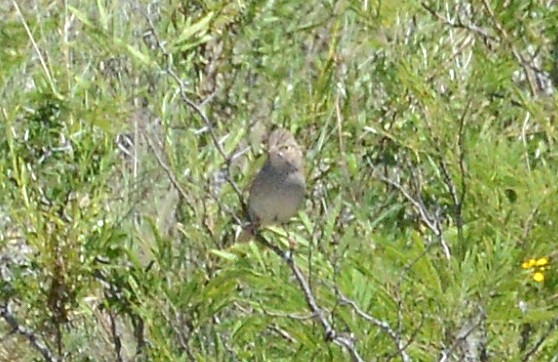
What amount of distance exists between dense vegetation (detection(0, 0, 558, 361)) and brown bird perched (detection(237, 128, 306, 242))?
0.06 meters

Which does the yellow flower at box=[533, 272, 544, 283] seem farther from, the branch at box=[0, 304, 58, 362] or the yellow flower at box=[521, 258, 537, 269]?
the branch at box=[0, 304, 58, 362]

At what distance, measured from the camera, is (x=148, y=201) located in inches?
173

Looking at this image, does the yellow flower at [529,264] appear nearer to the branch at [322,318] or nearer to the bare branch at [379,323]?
the bare branch at [379,323]

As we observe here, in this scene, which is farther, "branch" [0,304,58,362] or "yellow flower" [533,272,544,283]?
"branch" [0,304,58,362]

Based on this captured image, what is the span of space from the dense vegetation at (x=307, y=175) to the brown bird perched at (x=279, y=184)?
6cm

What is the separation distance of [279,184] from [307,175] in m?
0.09

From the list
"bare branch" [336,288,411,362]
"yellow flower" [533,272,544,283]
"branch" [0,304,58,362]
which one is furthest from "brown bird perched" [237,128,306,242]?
"yellow flower" [533,272,544,283]

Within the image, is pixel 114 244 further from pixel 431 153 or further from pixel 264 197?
pixel 431 153

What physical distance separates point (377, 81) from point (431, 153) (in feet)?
2.89

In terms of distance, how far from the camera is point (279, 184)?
443 cm

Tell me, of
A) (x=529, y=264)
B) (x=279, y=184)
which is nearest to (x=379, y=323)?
(x=529, y=264)

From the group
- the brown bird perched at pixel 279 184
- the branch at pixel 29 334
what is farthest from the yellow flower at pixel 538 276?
the branch at pixel 29 334

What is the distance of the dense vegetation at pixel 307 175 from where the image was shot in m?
3.15

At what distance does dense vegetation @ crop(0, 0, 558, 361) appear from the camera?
3.15 m
